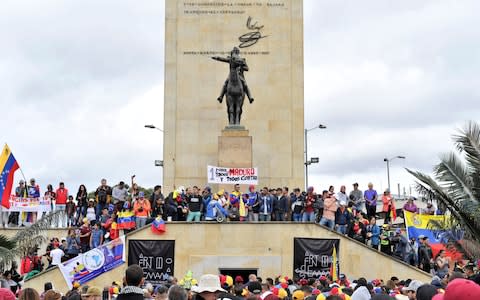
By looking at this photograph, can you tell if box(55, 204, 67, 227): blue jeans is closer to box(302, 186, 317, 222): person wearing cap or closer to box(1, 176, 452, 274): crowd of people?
box(1, 176, 452, 274): crowd of people

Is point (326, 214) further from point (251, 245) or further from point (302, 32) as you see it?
point (302, 32)

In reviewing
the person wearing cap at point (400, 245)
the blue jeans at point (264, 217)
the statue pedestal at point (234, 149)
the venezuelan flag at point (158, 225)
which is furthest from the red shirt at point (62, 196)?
the person wearing cap at point (400, 245)

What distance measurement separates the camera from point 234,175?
2478 centimetres

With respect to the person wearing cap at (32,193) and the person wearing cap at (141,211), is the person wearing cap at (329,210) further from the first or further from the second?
the person wearing cap at (32,193)

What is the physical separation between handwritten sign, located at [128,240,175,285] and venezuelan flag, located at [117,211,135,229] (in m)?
0.69

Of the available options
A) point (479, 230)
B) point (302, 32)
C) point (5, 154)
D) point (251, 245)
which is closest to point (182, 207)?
point (251, 245)

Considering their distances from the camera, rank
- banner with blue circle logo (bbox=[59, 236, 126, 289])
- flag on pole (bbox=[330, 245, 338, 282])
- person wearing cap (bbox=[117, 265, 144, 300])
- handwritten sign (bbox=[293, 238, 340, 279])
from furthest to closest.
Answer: handwritten sign (bbox=[293, 238, 340, 279])
flag on pole (bbox=[330, 245, 338, 282])
banner with blue circle logo (bbox=[59, 236, 126, 289])
person wearing cap (bbox=[117, 265, 144, 300])

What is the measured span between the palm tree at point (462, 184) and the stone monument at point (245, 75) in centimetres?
1871

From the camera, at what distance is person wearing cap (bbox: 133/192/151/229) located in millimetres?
22062

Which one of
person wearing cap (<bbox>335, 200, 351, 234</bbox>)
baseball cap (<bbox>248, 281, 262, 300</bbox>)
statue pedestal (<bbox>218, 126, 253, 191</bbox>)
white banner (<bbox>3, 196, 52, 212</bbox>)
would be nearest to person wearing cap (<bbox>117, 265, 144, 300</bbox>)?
baseball cap (<bbox>248, 281, 262, 300</bbox>)

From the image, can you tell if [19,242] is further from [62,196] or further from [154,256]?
[62,196]

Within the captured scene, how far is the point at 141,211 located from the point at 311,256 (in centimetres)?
554

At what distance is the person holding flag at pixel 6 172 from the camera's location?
2253 cm

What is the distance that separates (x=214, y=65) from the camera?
32.8m
